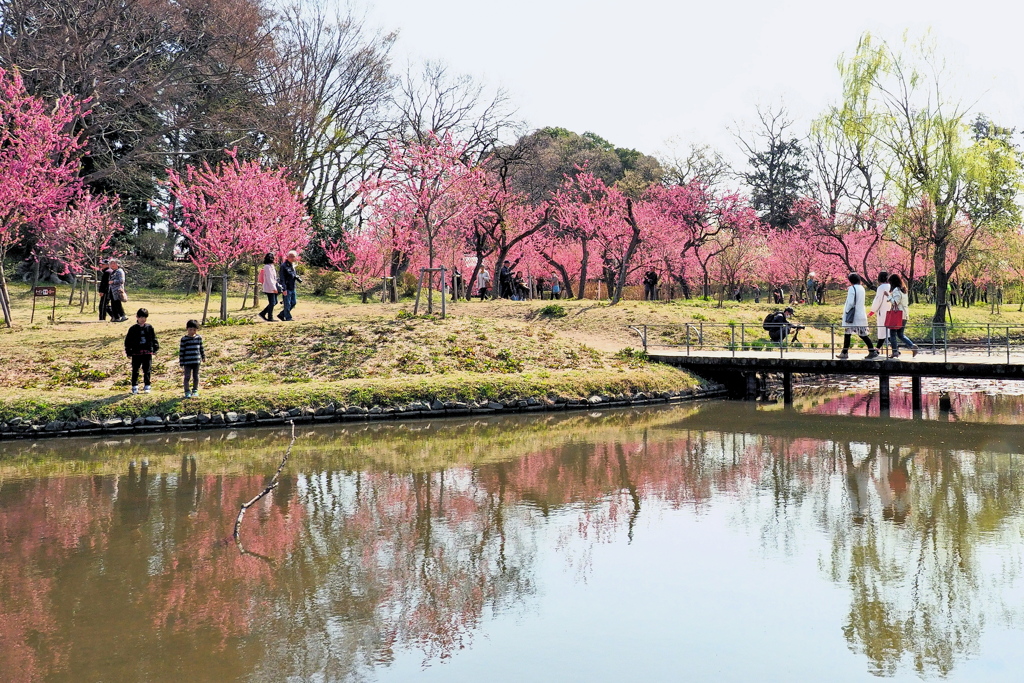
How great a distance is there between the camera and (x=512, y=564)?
8.93 metres

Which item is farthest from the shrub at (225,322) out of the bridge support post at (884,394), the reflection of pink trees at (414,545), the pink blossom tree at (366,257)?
the bridge support post at (884,394)

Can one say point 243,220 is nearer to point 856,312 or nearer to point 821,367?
point 821,367

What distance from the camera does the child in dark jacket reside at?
18.2 m

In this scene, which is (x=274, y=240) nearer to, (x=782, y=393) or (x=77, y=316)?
(x=77, y=316)

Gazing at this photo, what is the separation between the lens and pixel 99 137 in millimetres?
36906

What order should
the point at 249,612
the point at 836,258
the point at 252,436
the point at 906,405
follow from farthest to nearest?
the point at 836,258, the point at 906,405, the point at 252,436, the point at 249,612

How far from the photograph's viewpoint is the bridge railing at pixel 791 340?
896 inches

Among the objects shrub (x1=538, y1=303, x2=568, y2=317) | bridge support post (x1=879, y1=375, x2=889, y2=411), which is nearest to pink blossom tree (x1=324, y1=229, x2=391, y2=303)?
shrub (x1=538, y1=303, x2=568, y2=317)

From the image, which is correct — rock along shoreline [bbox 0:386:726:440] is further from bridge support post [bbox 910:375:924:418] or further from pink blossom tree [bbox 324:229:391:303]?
pink blossom tree [bbox 324:229:391:303]

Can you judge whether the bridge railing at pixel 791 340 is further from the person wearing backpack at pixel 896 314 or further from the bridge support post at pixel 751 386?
the bridge support post at pixel 751 386

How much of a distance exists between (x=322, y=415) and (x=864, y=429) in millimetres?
11360

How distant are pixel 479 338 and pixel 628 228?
16.3 metres

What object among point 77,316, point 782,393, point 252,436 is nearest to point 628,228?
point 782,393

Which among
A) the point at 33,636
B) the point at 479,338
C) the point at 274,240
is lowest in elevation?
the point at 33,636
